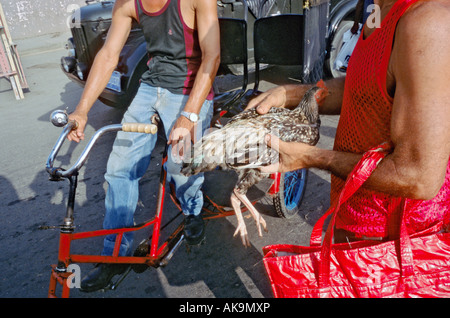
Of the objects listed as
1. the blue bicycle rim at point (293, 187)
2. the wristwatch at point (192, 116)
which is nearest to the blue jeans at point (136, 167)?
the wristwatch at point (192, 116)

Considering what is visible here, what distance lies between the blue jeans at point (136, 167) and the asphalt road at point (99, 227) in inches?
21.1

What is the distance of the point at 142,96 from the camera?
2930 millimetres

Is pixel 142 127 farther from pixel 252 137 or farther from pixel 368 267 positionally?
pixel 368 267

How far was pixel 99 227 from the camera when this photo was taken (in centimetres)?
379

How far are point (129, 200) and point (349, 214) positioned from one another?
5.87 feet

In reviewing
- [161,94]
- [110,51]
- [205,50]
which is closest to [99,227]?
[161,94]

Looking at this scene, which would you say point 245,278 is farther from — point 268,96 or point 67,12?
point 67,12

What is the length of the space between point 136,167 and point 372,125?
75.6 inches

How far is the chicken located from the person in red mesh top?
59 centimetres

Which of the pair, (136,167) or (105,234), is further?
(136,167)

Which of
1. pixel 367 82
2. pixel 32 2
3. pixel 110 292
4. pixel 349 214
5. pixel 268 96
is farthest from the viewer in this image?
pixel 32 2

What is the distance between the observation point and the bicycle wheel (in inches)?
134

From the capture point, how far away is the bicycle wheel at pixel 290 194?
11.2 ft
